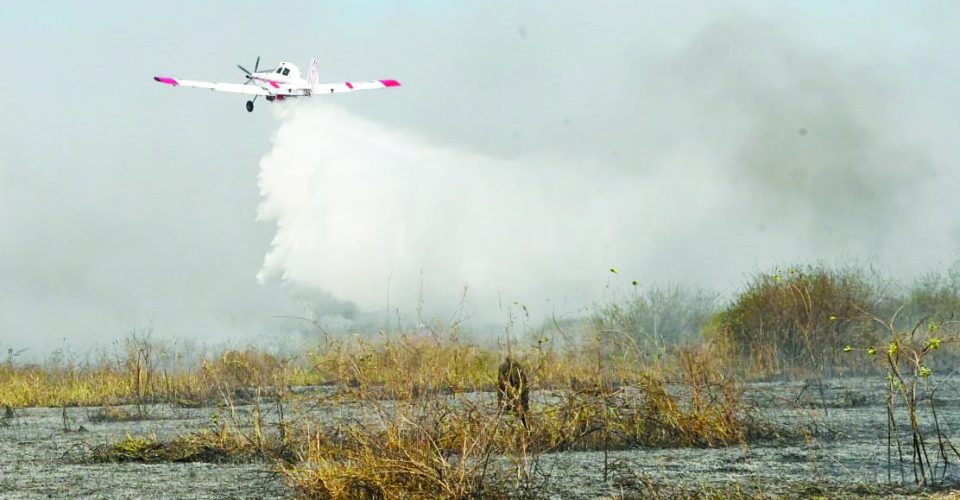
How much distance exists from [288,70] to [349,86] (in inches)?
Answer: 51.8

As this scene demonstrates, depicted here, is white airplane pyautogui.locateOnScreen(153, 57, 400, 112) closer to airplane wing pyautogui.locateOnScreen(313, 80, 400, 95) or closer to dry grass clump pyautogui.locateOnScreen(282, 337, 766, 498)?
airplane wing pyautogui.locateOnScreen(313, 80, 400, 95)

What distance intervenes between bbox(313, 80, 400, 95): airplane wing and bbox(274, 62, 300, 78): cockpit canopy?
62 cm

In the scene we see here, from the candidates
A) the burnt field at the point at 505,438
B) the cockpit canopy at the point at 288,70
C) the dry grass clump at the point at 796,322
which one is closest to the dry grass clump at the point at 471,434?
the burnt field at the point at 505,438

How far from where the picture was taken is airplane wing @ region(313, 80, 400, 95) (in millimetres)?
24625

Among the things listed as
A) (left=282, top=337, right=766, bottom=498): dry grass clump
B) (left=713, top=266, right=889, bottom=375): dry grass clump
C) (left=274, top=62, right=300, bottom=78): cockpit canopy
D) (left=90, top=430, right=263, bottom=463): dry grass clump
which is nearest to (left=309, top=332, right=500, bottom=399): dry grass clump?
(left=282, top=337, right=766, bottom=498): dry grass clump

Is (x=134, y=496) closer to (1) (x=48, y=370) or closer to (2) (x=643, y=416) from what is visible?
(2) (x=643, y=416)

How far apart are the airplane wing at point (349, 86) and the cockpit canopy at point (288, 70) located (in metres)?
0.62

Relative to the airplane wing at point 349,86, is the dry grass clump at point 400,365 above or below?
below

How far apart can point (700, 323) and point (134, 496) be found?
17.5m

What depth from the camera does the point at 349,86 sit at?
2512 cm

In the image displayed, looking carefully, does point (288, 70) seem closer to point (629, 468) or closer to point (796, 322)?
point (796, 322)

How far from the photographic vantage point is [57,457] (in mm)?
10930

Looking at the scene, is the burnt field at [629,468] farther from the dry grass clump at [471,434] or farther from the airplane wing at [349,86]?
the airplane wing at [349,86]

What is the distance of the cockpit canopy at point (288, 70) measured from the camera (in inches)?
997
